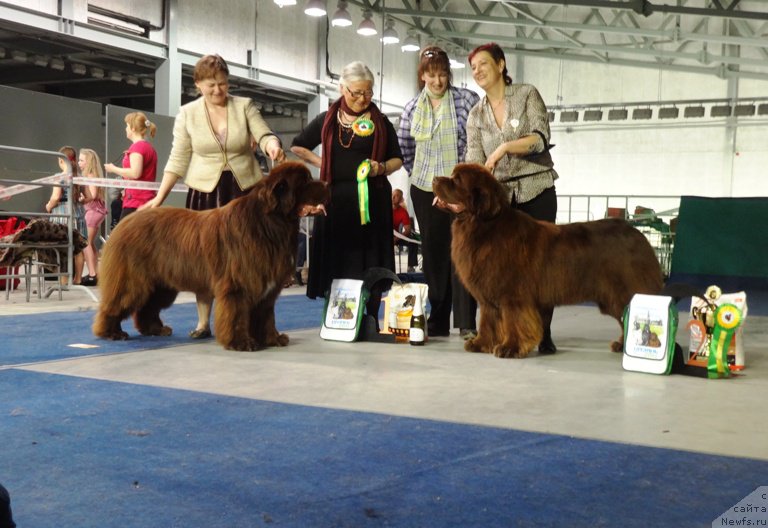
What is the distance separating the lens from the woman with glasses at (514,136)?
14.7 ft

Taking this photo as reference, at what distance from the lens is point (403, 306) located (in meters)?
4.84

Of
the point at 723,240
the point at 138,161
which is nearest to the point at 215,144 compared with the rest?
the point at 138,161

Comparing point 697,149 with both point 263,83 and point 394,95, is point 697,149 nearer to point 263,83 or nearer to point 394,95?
point 394,95

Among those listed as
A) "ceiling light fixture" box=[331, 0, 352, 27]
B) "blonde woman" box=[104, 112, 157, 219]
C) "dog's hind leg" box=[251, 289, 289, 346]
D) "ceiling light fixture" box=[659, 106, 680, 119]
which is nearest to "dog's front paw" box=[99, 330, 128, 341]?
"dog's hind leg" box=[251, 289, 289, 346]

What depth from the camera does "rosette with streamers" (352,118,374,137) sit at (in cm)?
471

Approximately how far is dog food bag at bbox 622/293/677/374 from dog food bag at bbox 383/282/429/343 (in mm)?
1236

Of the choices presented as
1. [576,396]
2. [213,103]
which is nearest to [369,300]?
[213,103]

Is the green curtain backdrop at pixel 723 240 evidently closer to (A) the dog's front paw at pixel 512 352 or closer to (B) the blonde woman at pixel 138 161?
(A) the dog's front paw at pixel 512 352

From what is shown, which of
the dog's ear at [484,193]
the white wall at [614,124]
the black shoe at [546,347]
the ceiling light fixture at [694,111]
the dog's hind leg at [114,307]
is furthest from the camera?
the ceiling light fixture at [694,111]

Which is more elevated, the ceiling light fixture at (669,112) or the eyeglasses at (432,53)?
the ceiling light fixture at (669,112)

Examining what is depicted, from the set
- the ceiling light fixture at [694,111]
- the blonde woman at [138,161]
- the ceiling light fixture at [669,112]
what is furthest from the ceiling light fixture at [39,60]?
the ceiling light fixture at [694,111]

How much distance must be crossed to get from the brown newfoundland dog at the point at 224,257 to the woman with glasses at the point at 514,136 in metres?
1.03

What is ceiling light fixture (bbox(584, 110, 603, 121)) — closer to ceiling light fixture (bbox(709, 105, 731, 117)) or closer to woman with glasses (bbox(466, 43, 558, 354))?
ceiling light fixture (bbox(709, 105, 731, 117))

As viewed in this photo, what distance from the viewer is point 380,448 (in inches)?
95.8
